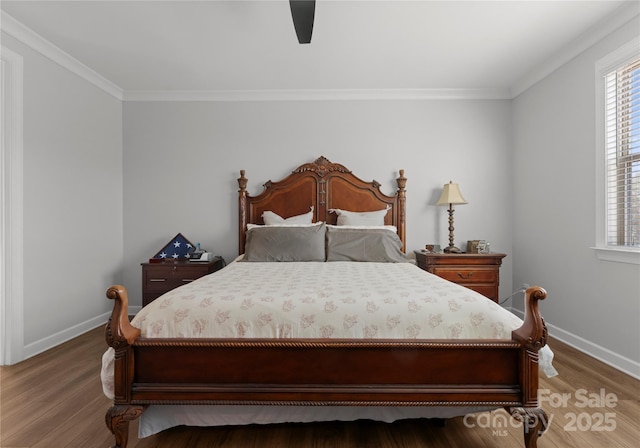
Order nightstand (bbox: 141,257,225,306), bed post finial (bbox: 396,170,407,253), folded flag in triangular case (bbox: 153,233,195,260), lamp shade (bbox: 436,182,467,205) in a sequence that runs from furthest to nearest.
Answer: bed post finial (bbox: 396,170,407,253)
folded flag in triangular case (bbox: 153,233,195,260)
lamp shade (bbox: 436,182,467,205)
nightstand (bbox: 141,257,225,306)

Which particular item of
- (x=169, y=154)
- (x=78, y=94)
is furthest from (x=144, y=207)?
(x=78, y=94)

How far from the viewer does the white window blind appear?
251 centimetres

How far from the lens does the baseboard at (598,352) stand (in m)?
2.40

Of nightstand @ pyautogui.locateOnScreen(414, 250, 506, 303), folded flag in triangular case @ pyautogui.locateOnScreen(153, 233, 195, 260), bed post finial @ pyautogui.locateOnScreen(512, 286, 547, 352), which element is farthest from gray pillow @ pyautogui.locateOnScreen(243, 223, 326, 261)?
bed post finial @ pyautogui.locateOnScreen(512, 286, 547, 352)

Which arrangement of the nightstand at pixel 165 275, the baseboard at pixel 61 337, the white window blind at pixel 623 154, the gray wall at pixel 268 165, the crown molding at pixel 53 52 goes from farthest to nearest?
the nightstand at pixel 165 275, the gray wall at pixel 268 165, the baseboard at pixel 61 337, the crown molding at pixel 53 52, the white window blind at pixel 623 154

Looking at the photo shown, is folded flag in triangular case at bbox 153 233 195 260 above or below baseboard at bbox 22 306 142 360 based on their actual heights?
above

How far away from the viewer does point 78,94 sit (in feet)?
11.1

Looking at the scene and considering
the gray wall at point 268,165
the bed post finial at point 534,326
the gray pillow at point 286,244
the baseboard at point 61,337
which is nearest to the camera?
the bed post finial at point 534,326

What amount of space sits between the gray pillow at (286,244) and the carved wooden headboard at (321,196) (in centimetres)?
60

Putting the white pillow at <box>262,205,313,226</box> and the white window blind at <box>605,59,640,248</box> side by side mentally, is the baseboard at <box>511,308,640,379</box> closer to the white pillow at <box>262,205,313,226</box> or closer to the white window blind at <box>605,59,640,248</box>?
the white window blind at <box>605,59,640,248</box>

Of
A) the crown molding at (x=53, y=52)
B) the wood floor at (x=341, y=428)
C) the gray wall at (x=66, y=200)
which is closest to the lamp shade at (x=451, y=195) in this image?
the wood floor at (x=341, y=428)

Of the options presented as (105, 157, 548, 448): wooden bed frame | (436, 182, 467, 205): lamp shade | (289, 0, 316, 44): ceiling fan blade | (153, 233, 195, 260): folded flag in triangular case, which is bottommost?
(105, 157, 548, 448): wooden bed frame

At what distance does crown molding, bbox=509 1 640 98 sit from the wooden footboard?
247cm

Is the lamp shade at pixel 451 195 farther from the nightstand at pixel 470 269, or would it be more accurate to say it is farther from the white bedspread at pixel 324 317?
the white bedspread at pixel 324 317
